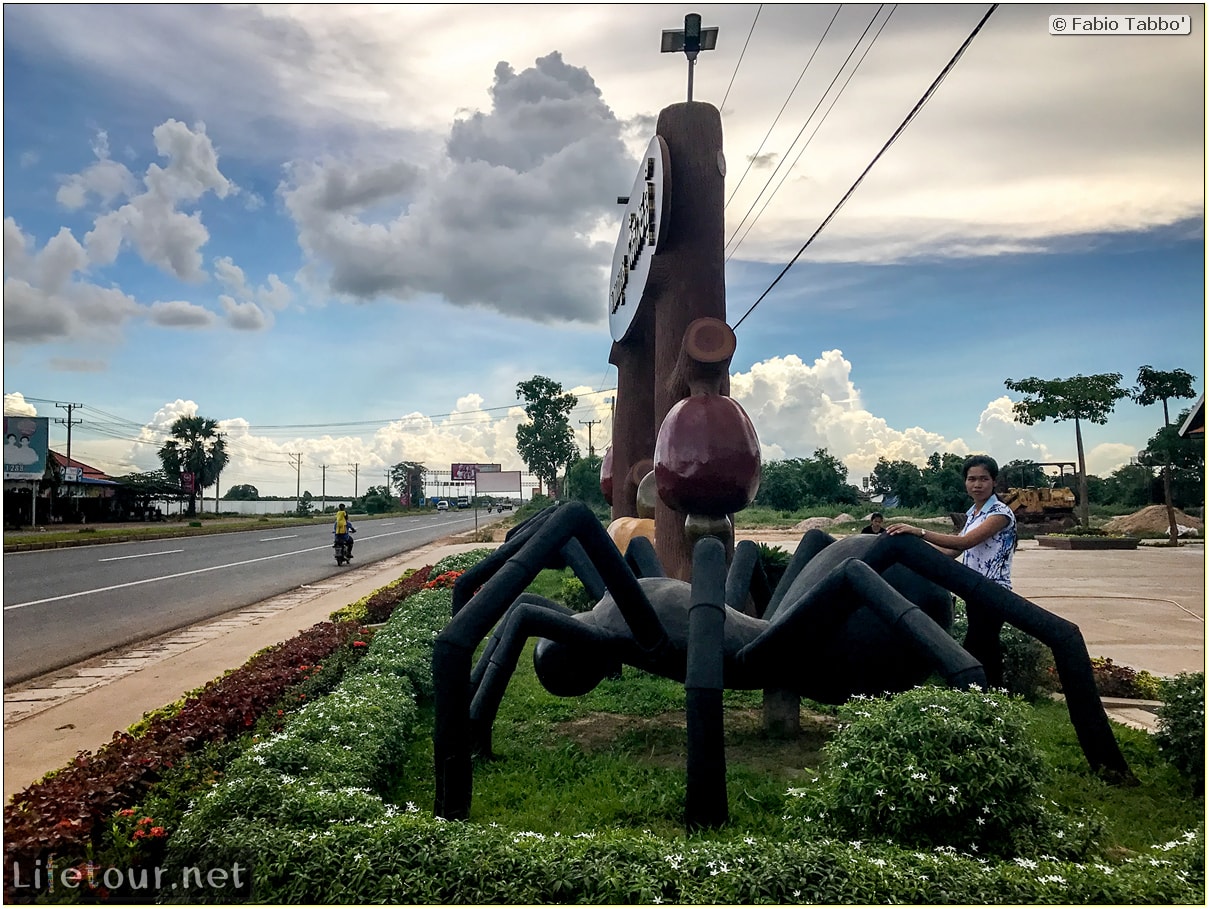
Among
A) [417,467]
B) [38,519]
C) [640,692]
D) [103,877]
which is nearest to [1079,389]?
[640,692]

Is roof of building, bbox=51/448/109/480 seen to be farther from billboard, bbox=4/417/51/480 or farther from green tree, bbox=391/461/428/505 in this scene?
green tree, bbox=391/461/428/505

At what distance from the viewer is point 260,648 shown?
33.0 ft

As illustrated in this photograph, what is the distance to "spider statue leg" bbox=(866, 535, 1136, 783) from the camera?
378cm

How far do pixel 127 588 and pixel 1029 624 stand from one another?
16.8 m

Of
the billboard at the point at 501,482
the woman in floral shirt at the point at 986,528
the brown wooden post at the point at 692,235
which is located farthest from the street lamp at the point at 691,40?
the billboard at the point at 501,482

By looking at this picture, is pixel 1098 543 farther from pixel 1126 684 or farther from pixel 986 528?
pixel 986 528

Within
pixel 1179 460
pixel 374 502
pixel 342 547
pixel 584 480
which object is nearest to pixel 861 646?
pixel 342 547

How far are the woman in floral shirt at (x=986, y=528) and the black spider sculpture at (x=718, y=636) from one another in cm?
71

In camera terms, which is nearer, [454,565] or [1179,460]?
[454,565]

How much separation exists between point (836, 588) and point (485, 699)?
2125 mm

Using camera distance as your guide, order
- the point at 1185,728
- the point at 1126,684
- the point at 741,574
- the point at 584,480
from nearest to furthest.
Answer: the point at 1185,728 < the point at 741,574 < the point at 1126,684 < the point at 584,480

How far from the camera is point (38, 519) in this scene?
38031 millimetres

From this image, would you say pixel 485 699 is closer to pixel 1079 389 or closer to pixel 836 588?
pixel 836 588

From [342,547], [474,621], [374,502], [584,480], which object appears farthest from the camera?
[374,502]
